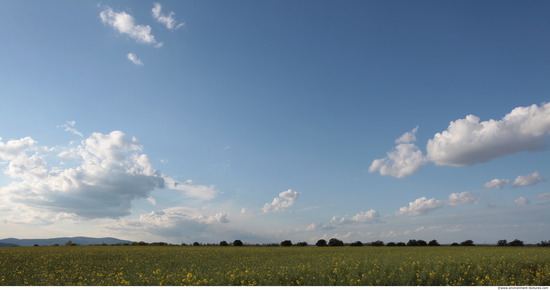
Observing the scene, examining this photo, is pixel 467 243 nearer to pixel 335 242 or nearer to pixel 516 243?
pixel 516 243

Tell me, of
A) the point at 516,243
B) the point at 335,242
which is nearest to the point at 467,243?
the point at 516,243

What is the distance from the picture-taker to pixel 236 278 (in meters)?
17.5

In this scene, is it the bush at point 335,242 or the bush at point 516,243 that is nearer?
the bush at point 516,243

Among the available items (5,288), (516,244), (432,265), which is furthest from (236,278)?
(516,244)

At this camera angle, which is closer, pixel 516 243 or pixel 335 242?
pixel 516 243

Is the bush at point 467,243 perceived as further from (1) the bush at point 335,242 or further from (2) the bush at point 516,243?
(1) the bush at point 335,242

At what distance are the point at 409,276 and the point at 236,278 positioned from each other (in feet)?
31.7

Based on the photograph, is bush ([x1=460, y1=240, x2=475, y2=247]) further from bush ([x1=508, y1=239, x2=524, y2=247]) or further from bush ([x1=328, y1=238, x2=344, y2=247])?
bush ([x1=328, y1=238, x2=344, y2=247])

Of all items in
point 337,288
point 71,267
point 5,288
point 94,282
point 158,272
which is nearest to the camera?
point 337,288

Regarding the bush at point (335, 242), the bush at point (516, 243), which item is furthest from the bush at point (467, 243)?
the bush at point (335, 242)

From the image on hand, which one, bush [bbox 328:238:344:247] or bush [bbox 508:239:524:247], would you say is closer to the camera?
bush [bbox 508:239:524:247]

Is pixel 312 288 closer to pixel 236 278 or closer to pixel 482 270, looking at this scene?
pixel 236 278

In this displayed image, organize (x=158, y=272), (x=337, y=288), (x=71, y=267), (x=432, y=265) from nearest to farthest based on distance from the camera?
(x=337, y=288) < (x=158, y=272) < (x=432, y=265) < (x=71, y=267)

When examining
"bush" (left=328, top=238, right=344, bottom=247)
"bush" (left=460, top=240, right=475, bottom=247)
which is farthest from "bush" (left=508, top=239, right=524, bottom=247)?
"bush" (left=328, top=238, right=344, bottom=247)
